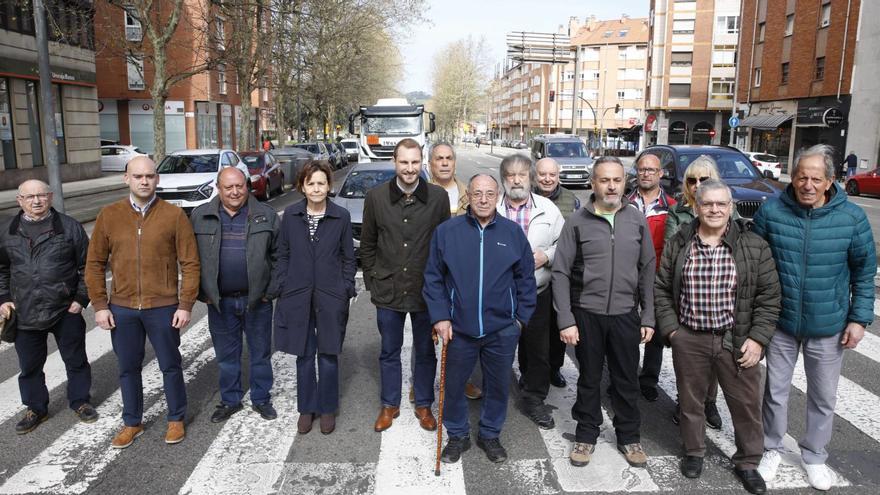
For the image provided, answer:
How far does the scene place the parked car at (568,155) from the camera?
76.7 ft

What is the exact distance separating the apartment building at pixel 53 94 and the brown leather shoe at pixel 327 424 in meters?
17.5

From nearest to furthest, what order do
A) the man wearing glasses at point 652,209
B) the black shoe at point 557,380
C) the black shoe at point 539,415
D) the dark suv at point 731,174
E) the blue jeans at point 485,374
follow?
the blue jeans at point 485,374 < the black shoe at point 539,415 < the man wearing glasses at point 652,209 < the black shoe at point 557,380 < the dark suv at point 731,174

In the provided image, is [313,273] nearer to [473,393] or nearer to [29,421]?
[473,393]

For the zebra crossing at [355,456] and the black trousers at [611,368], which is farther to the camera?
the black trousers at [611,368]

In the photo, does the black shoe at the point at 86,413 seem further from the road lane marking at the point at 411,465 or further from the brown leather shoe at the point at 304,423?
the road lane marking at the point at 411,465

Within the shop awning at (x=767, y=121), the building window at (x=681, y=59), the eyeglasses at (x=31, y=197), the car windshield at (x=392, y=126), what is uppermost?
the building window at (x=681, y=59)

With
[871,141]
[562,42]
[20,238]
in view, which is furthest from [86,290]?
[562,42]

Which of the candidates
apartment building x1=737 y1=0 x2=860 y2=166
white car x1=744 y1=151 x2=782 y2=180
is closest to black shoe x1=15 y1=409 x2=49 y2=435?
white car x1=744 y1=151 x2=782 y2=180

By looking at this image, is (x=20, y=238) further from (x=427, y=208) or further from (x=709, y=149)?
(x=709, y=149)

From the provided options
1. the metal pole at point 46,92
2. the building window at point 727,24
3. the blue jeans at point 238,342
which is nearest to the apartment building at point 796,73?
the building window at point 727,24

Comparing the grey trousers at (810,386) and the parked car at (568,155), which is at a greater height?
the parked car at (568,155)

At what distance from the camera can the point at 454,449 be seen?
411 cm

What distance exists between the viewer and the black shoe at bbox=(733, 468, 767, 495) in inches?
145

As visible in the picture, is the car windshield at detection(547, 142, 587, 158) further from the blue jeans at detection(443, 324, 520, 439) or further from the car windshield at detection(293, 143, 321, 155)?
the blue jeans at detection(443, 324, 520, 439)
